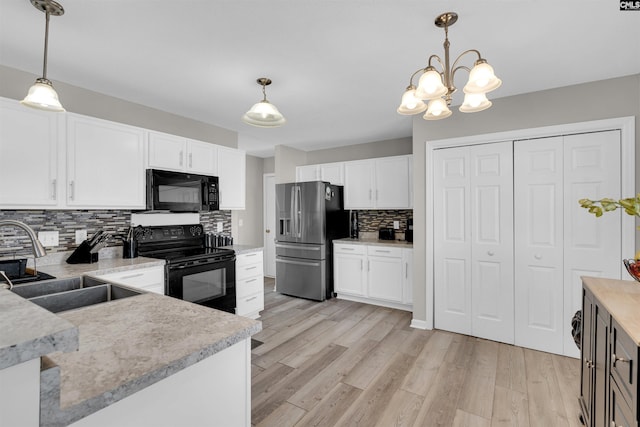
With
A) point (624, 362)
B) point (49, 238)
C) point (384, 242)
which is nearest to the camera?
point (624, 362)

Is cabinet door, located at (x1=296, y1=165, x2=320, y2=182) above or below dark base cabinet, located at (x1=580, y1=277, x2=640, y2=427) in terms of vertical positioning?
above

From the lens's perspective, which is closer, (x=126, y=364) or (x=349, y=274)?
(x=126, y=364)

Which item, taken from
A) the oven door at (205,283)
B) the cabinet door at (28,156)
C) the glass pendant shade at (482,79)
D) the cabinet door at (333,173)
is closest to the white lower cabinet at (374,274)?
the cabinet door at (333,173)

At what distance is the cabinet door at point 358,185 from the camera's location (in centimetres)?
455

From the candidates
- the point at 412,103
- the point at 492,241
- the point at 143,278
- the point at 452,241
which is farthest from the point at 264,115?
the point at 492,241

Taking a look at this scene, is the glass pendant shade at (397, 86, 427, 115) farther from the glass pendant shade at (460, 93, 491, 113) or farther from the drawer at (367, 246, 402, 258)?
the drawer at (367, 246, 402, 258)

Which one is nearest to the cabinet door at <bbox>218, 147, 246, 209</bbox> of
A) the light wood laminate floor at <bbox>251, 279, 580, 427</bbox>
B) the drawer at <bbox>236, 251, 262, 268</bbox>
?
the drawer at <bbox>236, 251, 262, 268</bbox>

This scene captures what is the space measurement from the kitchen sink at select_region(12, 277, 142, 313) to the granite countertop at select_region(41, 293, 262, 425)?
0.34 metres

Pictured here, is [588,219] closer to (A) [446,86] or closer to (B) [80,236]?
(A) [446,86]

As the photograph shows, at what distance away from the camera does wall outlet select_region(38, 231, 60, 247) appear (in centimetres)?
245

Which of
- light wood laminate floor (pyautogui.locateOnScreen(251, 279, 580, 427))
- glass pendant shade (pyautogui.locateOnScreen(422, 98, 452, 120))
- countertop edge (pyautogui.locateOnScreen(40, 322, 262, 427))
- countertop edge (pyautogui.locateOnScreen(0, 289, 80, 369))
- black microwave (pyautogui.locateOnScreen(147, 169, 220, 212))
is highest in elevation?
glass pendant shade (pyautogui.locateOnScreen(422, 98, 452, 120))

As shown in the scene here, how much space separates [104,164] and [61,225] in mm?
625

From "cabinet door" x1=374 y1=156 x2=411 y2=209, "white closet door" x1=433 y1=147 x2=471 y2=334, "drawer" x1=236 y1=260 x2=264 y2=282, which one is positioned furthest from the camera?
"cabinet door" x1=374 y1=156 x2=411 y2=209

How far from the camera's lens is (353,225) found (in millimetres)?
5012
